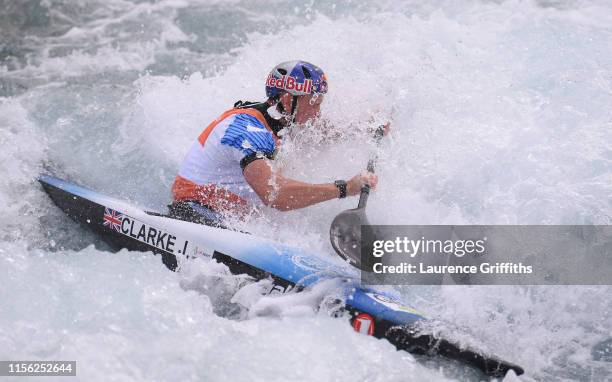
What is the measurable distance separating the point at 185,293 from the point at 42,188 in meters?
2.00

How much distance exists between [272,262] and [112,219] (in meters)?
1.33

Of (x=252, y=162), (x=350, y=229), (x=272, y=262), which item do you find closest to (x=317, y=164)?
(x=350, y=229)

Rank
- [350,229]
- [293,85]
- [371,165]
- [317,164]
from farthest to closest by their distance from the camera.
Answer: [317,164], [371,165], [293,85], [350,229]

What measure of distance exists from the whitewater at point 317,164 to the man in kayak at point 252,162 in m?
0.27

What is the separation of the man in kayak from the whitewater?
266 millimetres

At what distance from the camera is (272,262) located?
419 cm

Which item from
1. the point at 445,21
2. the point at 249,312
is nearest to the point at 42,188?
the point at 249,312

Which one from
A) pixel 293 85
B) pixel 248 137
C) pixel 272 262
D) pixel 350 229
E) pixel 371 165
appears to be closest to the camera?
pixel 272 262

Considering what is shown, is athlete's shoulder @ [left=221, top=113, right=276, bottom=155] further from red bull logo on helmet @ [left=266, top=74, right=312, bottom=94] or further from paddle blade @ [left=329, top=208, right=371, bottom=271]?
paddle blade @ [left=329, top=208, right=371, bottom=271]

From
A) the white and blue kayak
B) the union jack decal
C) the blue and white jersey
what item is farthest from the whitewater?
the blue and white jersey

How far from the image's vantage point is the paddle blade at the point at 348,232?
4.39 m

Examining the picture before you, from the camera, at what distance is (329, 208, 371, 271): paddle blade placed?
14.4 feet

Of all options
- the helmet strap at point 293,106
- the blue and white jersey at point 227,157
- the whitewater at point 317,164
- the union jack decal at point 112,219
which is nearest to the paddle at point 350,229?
the whitewater at point 317,164

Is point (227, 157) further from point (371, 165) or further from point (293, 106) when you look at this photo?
point (371, 165)
